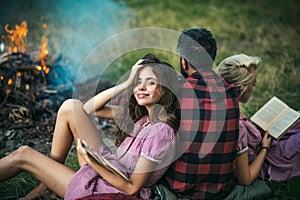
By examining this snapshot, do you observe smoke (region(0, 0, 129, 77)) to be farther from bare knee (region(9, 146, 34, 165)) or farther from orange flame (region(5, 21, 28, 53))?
bare knee (region(9, 146, 34, 165))

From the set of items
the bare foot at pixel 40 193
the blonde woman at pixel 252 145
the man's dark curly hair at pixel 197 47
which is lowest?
the bare foot at pixel 40 193

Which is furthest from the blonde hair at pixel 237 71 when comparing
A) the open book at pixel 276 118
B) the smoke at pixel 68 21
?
the smoke at pixel 68 21

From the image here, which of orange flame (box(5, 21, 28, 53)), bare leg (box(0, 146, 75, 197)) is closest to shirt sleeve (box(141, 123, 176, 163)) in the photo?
bare leg (box(0, 146, 75, 197))

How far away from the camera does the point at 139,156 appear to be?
2318 millimetres

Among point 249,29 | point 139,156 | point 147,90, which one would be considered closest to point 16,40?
point 147,90

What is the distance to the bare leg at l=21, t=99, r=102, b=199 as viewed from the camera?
2594 millimetres

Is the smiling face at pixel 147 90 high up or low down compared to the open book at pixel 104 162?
up

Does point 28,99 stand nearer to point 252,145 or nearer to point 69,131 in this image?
point 69,131

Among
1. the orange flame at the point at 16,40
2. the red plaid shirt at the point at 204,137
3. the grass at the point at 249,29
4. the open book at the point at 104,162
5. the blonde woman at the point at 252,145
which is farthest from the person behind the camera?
the grass at the point at 249,29

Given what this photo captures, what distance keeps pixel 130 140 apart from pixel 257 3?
20.4 feet

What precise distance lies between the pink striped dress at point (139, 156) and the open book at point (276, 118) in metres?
0.86

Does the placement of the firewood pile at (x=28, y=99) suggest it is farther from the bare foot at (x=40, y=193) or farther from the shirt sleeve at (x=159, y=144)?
the shirt sleeve at (x=159, y=144)

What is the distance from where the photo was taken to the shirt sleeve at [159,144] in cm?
219

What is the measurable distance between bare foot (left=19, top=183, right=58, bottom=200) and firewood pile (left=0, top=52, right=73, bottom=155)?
0.90 m
